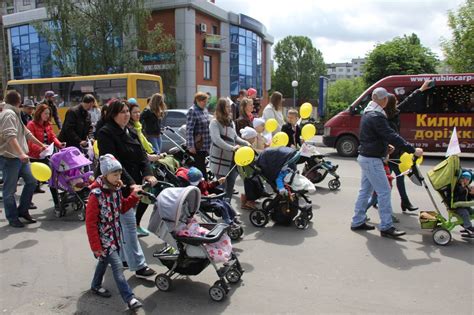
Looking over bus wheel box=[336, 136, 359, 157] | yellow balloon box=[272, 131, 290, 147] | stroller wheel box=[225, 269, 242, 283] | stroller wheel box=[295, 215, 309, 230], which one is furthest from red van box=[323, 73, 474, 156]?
stroller wheel box=[225, 269, 242, 283]

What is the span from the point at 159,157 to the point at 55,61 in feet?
76.4

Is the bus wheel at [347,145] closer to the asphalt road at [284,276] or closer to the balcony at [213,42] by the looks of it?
the asphalt road at [284,276]

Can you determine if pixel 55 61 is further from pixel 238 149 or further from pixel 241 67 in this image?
pixel 238 149

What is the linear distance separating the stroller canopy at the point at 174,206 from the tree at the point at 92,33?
928 inches

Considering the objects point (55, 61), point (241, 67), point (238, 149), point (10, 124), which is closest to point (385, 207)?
point (238, 149)

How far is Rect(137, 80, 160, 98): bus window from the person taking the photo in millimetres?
17422

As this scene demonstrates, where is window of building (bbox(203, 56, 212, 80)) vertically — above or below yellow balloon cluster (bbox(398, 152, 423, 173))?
above

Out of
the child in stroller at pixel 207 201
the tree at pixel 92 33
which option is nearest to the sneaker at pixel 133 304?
the child in stroller at pixel 207 201

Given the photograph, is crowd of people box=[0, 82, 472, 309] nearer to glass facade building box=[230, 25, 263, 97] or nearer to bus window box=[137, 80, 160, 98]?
bus window box=[137, 80, 160, 98]

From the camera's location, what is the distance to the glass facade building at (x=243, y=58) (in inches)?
1531

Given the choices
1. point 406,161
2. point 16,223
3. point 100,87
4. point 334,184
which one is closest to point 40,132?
point 16,223

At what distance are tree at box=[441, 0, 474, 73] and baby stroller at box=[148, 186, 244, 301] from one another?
68.5 feet

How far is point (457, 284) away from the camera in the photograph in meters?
4.07

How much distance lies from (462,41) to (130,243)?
21.7 meters
